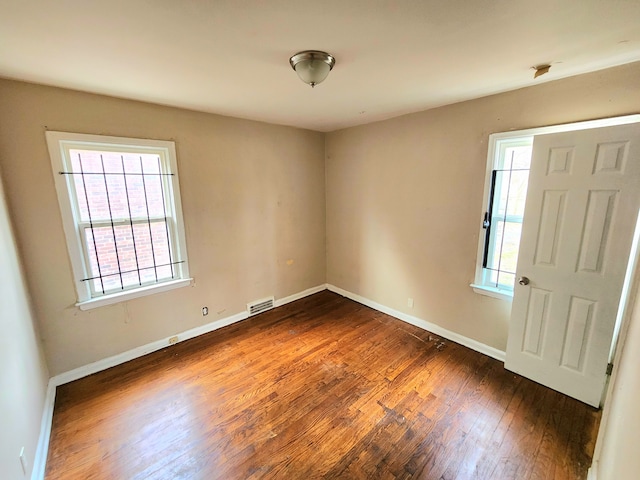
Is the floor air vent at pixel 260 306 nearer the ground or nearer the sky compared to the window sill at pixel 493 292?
nearer the ground

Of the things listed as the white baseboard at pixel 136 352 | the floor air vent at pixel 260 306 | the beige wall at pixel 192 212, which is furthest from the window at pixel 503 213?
the white baseboard at pixel 136 352

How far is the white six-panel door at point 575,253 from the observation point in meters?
1.76

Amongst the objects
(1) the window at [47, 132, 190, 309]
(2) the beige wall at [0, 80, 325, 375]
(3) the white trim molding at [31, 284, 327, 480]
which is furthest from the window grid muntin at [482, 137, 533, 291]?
(1) the window at [47, 132, 190, 309]

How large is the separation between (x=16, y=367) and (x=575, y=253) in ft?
12.0

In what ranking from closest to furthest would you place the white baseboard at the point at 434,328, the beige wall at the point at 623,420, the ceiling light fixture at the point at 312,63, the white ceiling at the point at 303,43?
1. the beige wall at the point at 623,420
2. the white ceiling at the point at 303,43
3. the ceiling light fixture at the point at 312,63
4. the white baseboard at the point at 434,328

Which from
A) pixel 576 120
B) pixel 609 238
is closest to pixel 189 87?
pixel 576 120

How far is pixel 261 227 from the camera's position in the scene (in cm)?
341

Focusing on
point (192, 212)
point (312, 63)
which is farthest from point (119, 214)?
point (312, 63)

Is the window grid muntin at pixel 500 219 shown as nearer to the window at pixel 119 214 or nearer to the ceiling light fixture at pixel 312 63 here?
the ceiling light fixture at pixel 312 63

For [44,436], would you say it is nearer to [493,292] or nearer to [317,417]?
[317,417]

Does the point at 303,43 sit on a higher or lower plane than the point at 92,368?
higher

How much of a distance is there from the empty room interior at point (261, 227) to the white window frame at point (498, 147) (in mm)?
14

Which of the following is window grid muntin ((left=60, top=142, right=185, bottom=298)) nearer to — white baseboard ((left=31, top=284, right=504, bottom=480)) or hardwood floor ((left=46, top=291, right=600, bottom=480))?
white baseboard ((left=31, top=284, right=504, bottom=480))

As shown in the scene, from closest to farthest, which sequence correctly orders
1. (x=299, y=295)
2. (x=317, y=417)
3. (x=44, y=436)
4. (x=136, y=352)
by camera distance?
(x=44, y=436)
(x=317, y=417)
(x=136, y=352)
(x=299, y=295)
